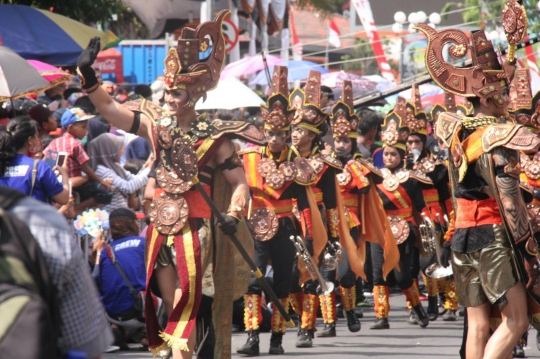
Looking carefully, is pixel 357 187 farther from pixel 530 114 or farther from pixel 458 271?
pixel 458 271

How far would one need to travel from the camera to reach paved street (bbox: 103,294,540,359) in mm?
8953

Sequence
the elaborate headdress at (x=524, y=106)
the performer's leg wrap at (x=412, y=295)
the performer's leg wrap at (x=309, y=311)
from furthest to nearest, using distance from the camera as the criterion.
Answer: the performer's leg wrap at (x=412, y=295) → the performer's leg wrap at (x=309, y=311) → the elaborate headdress at (x=524, y=106)

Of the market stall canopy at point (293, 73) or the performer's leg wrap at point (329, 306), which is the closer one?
the performer's leg wrap at point (329, 306)

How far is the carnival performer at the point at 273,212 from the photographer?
29.3 feet

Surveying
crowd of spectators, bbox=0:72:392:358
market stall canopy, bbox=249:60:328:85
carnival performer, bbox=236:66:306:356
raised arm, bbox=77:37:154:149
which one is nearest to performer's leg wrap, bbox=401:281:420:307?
carnival performer, bbox=236:66:306:356

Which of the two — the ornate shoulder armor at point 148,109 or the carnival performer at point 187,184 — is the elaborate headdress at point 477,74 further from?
the ornate shoulder armor at point 148,109

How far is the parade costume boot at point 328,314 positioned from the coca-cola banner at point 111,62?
8763mm

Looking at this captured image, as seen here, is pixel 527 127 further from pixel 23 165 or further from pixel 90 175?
pixel 23 165

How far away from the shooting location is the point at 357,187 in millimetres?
11109

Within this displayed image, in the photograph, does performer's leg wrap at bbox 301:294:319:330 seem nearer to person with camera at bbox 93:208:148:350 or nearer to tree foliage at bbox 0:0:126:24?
person with camera at bbox 93:208:148:350

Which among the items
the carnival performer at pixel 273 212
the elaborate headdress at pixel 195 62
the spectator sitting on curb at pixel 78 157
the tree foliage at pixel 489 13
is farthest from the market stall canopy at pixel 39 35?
the tree foliage at pixel 489 13

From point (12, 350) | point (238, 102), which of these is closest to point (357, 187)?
point (238, 102)

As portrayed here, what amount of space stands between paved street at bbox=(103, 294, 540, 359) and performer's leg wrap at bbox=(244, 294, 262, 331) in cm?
29

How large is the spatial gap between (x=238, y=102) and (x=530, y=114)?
471cm
